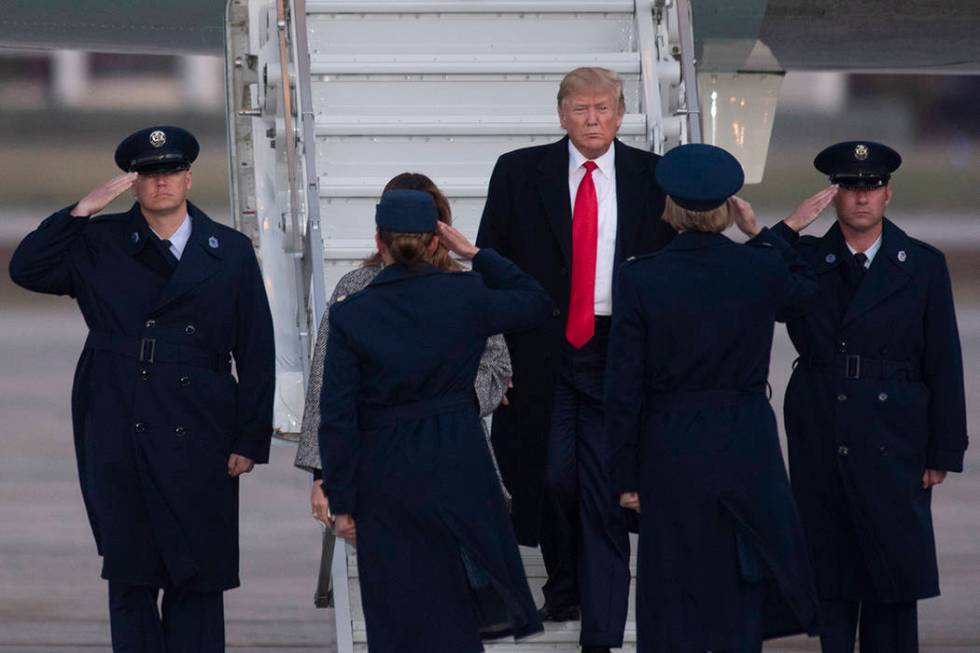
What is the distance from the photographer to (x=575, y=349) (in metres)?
5.54

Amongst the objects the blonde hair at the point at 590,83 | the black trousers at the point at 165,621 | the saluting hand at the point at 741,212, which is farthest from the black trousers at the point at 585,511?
the black trousers at the point at 165,621

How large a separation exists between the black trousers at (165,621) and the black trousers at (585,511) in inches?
41.0

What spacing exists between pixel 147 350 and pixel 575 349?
1.29 meters

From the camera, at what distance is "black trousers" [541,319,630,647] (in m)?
5.41

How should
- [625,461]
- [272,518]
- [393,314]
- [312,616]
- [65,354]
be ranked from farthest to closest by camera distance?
1. [65,354]
2. [272,518]
3. [312,616]
4. [625,461]
5. [393,314]

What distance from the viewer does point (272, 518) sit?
9.89 metres

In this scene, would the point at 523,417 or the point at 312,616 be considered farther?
the point at 312,616

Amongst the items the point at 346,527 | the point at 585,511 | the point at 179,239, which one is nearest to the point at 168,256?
the point at 179,239

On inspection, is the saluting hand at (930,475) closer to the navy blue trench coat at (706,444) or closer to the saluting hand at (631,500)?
the navy blue trench coat at (706,444)

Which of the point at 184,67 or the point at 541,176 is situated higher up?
the point at 184,67

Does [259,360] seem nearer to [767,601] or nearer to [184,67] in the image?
[767,601]

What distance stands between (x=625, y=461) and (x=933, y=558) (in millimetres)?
1229

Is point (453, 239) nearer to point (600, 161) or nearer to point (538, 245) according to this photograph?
point (538, 245)

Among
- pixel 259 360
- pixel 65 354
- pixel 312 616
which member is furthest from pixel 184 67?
pixel 259 360
